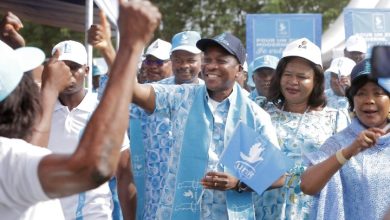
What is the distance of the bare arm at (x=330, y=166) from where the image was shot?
160 inches

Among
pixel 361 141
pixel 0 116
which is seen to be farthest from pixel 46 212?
pixel 361 141

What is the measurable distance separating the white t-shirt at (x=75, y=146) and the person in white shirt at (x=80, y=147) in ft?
8.16

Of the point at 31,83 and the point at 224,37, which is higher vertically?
the point at 224,37

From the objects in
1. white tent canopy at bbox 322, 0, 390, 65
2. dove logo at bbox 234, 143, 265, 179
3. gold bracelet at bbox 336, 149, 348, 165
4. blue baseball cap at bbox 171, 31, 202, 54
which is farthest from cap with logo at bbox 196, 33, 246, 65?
white tent canopy at bbox 322, 0, 390, 65

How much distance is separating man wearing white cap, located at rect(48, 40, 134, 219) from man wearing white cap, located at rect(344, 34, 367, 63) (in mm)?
4398

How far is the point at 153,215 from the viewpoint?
19.1ft

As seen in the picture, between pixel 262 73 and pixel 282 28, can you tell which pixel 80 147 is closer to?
pixel 262 73

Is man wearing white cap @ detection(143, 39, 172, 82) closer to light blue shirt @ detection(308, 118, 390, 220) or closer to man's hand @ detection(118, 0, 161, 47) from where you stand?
light blue shirt @ detection(308, 118, 390, 220)

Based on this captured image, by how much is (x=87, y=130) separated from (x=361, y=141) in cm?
203

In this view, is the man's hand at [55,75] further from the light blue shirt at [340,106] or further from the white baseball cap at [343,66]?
the white baseball cap at [343,66]

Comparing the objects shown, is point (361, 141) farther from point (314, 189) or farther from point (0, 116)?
point (0, 116)

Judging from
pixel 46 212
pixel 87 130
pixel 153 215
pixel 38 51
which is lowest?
pixel 153 215

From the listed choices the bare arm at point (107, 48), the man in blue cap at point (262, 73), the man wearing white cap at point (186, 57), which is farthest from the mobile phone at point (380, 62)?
the man in blue cap at point (262, 73)

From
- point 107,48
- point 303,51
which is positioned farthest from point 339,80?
point 107,48
